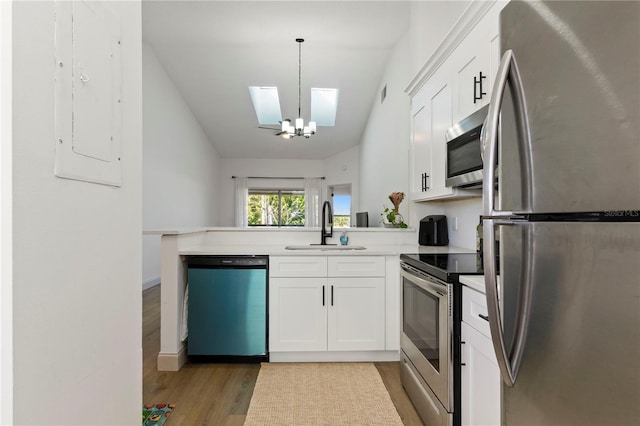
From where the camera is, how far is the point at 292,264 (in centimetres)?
276

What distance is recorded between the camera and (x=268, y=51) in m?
5.38

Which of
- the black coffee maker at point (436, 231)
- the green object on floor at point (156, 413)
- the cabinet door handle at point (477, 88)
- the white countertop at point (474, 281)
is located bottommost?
the green object on floor at point (156, 413)

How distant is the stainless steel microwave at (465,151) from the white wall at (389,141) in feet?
6.52

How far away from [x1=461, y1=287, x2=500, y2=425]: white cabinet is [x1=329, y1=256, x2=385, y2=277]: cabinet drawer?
48.9 inches

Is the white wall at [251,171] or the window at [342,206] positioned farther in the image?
the white wall at [251,171]

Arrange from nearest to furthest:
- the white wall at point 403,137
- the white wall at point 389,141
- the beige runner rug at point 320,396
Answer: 1. the beige runner rug at point 320,396
2. the white wall at point 403,137
3. the white wall at point 389,141

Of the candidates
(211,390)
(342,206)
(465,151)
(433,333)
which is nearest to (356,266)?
(433,333)

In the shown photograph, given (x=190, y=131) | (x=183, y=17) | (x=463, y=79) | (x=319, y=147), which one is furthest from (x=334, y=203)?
(x=463, y=79)

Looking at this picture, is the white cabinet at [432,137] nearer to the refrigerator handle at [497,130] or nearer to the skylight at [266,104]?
the refrigerator handle at [497,130]

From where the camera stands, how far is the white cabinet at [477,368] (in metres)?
1.31

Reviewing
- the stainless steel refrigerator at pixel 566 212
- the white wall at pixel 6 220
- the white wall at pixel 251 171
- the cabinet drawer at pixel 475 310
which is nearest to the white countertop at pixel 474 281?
the cabinet drawer at pixel 475 310

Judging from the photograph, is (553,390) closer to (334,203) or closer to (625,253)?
(625,253)

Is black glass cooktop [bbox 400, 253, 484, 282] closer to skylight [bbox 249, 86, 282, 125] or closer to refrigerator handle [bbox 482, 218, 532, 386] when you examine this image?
refrigerator handle [bbox 482, 218, 532, 386]

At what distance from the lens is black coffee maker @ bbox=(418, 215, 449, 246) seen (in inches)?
119
